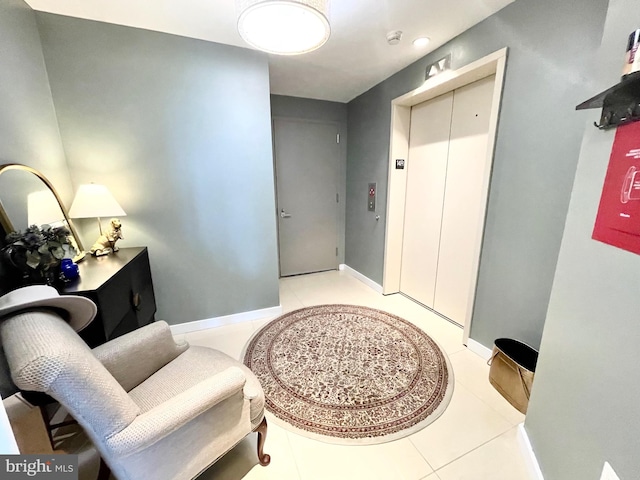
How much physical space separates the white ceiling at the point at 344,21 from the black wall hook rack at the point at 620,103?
1272 mm

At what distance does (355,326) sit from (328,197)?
198 cm

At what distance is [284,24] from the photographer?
4.27 ft

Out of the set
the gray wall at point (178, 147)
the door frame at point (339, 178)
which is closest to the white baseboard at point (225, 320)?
the gray wall at point (178, 147)

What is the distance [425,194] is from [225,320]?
8.02 ft

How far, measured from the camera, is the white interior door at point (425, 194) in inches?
98.9

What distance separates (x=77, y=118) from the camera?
6.16 feet

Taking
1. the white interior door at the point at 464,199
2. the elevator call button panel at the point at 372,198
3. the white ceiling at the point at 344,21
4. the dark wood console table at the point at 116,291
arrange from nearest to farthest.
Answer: the dark wood console table at the point at 116,291, the white ceiling at the point at 344,21, the white interior door at the point at 464,199, the elevator call button panel at the point at 372,198

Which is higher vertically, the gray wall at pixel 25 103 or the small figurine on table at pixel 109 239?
the gray wall at pixel 25 103

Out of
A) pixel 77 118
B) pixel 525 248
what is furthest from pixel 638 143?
pixel 77 118

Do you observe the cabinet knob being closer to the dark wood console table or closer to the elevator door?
the dark wood console table

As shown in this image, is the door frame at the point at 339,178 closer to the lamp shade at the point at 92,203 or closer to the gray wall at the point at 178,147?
the gray wall at the point at 178,147

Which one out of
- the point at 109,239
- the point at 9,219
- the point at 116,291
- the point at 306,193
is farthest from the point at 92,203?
the point at 306,193

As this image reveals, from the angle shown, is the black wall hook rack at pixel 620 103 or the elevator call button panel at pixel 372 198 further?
the elevator call button panel at pixel 372 198

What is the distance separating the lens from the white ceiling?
1.65 meters
